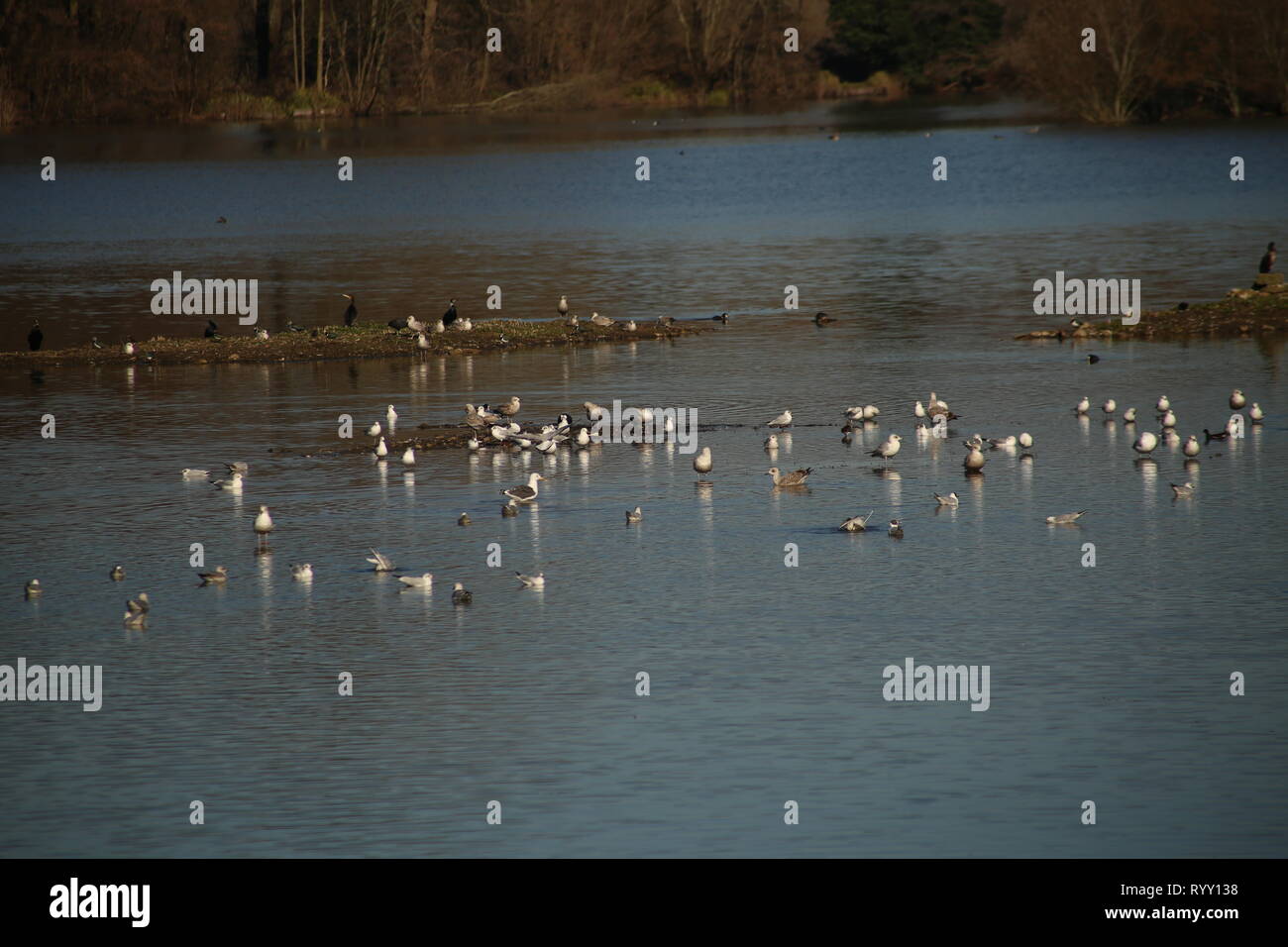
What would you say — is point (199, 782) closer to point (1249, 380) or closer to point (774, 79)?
point (1249, 380)

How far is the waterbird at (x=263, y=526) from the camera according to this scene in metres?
19.9

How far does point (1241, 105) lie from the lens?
10569cm

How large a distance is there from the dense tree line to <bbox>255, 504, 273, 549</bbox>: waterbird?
84.0 meters

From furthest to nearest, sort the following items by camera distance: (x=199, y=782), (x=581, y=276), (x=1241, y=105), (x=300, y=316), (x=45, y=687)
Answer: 1. (x=1241, y=105)
2. (x=581, y=276)
3. (x=300, y=316)
4. (x=45, y=687)
5. (x=199, y=782)

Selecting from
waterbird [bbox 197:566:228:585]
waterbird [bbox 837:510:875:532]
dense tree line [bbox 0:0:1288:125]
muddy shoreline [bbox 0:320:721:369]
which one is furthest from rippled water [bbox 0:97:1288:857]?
dense tree line [bbox 0:0:1288:125]

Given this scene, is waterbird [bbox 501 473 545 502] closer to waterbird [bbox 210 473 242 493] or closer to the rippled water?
the rippled water

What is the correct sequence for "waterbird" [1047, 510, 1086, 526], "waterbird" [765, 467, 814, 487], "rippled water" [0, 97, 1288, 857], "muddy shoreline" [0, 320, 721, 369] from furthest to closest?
"muddy shoreline" [0, 320, 721, 369] < "waterbird" [765, 467, 814, 487] < "waterbird" [1047, 510, 1086, 526] < "rippled water" [0, 97, 1288, 857]

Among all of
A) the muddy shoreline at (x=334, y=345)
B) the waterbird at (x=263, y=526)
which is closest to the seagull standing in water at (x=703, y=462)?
the waterbird at (x=263, y=526)

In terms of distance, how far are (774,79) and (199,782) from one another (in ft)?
497

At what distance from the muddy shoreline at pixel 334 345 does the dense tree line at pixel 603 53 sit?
68346 millimetres

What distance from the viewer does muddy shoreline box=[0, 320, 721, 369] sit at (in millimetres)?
34250

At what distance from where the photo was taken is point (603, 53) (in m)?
150

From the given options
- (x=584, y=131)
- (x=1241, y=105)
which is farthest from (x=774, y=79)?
(x=1241, y=105)
